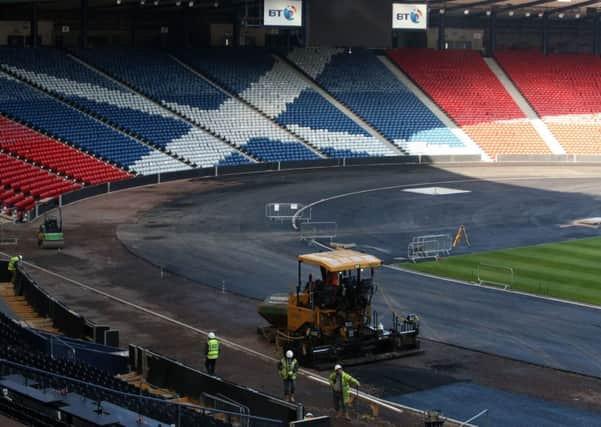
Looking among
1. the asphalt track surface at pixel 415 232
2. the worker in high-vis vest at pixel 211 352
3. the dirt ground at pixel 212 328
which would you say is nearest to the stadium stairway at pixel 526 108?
the asphalt track surface at pixel 415 232

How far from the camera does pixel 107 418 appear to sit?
64.3ft

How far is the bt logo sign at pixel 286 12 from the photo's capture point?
76000 mm

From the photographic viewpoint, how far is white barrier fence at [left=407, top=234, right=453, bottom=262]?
44.8 metres

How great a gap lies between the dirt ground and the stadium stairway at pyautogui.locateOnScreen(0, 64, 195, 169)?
Result: 1894 cm

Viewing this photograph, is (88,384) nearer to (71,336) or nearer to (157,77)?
(71,336)

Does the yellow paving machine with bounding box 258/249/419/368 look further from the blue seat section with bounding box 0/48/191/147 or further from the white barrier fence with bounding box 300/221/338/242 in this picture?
the blue seat section with bounding box 0/48/191/147

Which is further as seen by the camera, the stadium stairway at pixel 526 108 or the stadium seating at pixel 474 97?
the stadium stairway at pixel 526 108

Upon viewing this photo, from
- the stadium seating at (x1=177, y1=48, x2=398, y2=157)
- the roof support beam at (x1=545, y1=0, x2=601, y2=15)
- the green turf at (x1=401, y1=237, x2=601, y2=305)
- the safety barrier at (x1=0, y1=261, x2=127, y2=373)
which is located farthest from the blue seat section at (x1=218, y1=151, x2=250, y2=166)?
the safety barrier at (x1=0, y1=261, x2=127, y2=373)

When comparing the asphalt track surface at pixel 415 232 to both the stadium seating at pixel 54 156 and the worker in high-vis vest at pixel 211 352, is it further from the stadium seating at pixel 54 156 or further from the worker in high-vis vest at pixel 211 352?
the worker in high-vis vest at pixel 211 352

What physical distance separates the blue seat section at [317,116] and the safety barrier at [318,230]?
88.7ft

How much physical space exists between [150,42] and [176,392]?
6472cm

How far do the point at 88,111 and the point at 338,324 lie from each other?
45.8m

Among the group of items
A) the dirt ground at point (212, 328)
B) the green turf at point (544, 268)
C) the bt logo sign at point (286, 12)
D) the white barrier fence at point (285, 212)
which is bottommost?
the dirt ground at point (212, 328)

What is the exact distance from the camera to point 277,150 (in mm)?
75062
